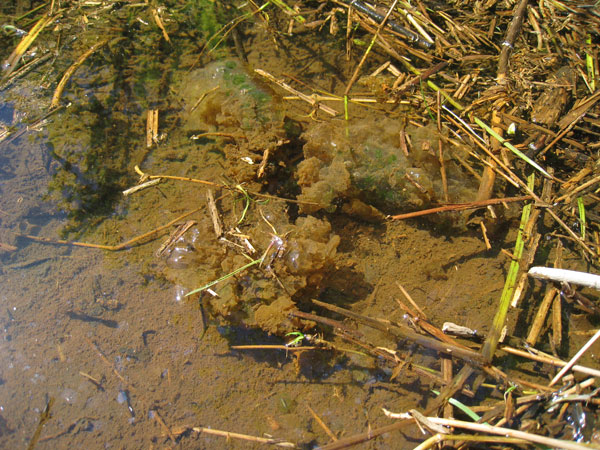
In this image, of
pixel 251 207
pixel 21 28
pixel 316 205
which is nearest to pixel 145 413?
pixel 251 207

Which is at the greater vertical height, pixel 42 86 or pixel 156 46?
pixel 156 46

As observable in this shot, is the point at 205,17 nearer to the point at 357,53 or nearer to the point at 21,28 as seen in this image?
the point at 357,53

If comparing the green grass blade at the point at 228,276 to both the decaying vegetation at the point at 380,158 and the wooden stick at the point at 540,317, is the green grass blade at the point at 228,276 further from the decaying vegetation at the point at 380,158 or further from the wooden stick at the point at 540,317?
the wooden stick at the point at 540,317

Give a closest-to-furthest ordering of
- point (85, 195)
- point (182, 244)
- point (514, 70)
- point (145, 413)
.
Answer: point (145, 413) → point (182, 244) → point (85, 195) → point (514, 70)

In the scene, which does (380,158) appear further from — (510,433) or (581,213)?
(510,433)

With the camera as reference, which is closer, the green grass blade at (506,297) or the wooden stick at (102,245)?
the green grass blade at (506,297)

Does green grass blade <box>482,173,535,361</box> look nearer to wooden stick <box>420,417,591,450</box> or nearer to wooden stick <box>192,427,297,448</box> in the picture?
wooden stick <box>420,417,591,450</box>

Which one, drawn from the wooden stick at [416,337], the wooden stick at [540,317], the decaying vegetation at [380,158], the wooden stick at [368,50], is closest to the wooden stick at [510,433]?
the decaying vegetation at [380,158]

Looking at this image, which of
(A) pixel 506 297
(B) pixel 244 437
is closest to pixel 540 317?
(A) pixel 506 297
